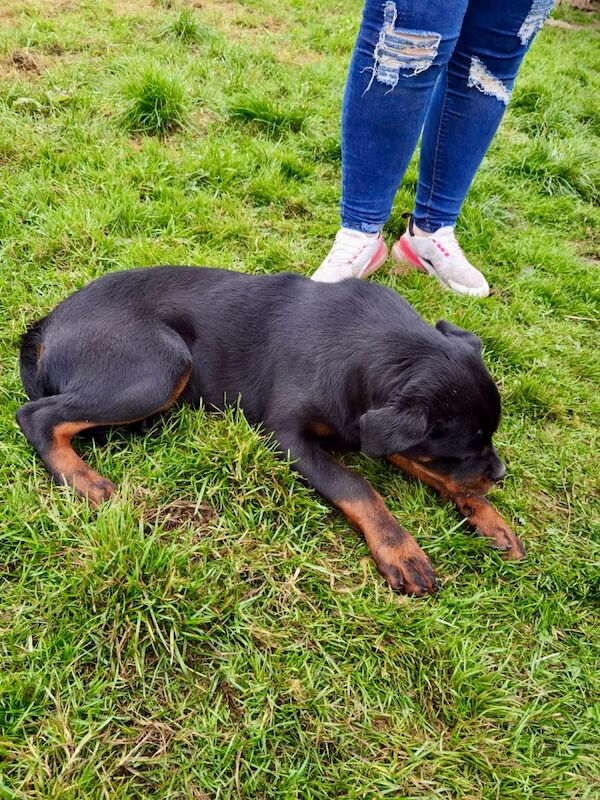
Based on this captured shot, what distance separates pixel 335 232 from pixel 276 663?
302 cm

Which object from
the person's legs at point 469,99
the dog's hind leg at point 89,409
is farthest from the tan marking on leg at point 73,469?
the person's legs at point 469,99

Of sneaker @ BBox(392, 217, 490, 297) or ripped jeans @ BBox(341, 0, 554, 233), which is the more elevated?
ripped jeans @ BBox(341, 0, 554, 233)

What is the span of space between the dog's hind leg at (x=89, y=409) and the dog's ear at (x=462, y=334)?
1.24m

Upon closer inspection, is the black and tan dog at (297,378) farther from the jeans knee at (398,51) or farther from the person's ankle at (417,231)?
the person's ankle at (417,231)

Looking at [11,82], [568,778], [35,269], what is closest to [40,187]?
[35,269]

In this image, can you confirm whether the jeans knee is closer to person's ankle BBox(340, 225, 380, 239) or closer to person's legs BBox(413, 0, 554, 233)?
person's legs BBox(413, 0, 554, 233)

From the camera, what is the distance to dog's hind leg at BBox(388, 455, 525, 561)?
254 centimetres

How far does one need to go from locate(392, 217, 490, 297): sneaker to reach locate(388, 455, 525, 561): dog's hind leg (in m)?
1.73

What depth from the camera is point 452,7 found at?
113 inches

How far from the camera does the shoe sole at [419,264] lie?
4.00 m

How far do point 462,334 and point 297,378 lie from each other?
2.55 ft

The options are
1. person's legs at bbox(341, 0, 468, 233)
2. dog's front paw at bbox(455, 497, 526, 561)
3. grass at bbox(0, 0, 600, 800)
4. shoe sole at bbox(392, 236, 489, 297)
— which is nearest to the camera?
grass at bbox(0, 0, 600, 800)

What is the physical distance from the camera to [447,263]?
403 centimetres

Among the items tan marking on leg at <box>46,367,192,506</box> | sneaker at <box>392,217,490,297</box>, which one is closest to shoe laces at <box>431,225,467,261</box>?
sneaker at <box>392,217,490,297</box>
